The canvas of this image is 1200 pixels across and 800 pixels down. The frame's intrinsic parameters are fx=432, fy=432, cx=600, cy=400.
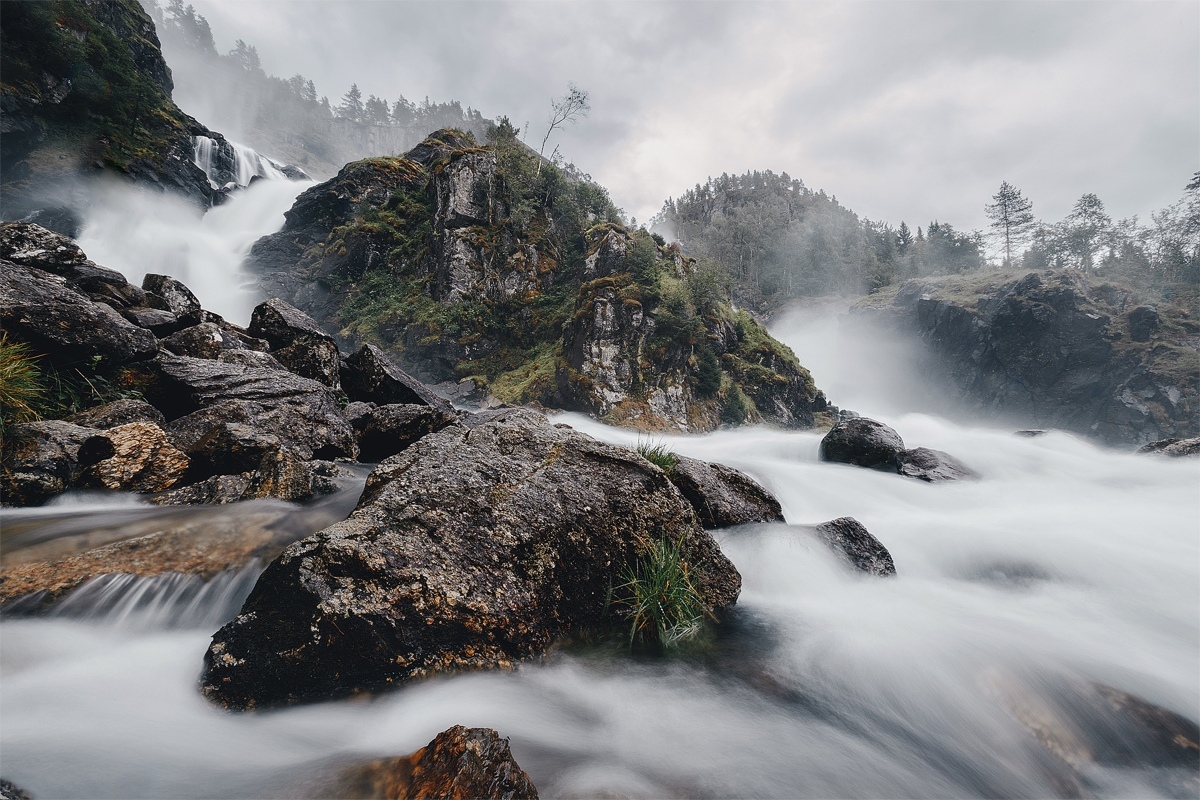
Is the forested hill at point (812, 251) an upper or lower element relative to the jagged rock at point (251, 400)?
upper

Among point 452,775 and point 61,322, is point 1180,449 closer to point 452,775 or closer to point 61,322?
point 452,775

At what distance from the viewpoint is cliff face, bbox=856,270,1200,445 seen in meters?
37.9

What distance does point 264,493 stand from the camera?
505 cm

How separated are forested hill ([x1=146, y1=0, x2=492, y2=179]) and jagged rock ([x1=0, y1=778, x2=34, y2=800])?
355ft

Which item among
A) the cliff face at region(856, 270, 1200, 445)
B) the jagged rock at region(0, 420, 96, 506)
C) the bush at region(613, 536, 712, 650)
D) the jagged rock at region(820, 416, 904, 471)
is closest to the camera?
the bush at region(613, 536, 712, 650)

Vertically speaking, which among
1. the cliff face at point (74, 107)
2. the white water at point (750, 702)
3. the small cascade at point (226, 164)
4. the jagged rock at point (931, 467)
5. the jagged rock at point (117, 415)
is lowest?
the jagged rock at point (931, 467)

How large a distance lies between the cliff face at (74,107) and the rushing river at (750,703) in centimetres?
3037

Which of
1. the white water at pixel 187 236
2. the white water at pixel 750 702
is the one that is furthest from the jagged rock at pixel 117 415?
the white water at pixel 187 236

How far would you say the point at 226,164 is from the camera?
36.0 metres

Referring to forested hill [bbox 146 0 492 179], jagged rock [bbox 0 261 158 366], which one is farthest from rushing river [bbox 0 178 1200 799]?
forested hill [bbox 146 0 492 179]

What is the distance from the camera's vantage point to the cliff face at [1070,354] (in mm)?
37938

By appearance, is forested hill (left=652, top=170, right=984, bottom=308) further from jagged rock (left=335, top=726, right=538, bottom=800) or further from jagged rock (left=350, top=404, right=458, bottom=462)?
jagged rock (left=335, top=726, right=538, bottom=800)

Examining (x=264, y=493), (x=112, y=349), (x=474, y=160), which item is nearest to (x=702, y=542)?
(x=264, y=493)

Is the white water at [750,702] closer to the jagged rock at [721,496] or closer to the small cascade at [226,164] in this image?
the jagged rock at [721,496]
